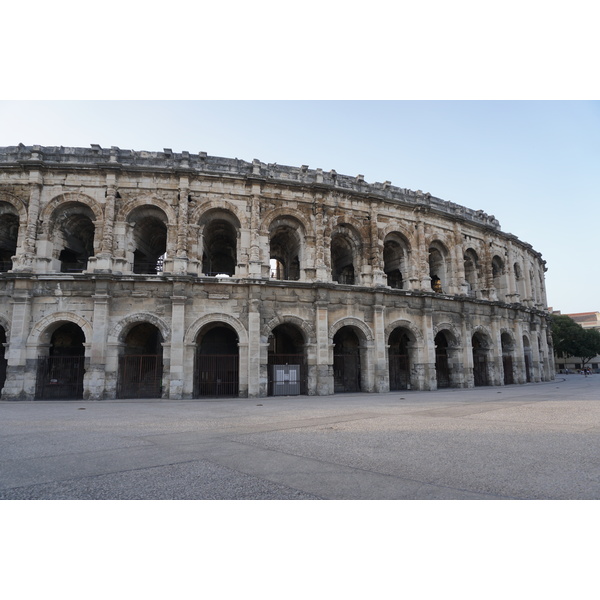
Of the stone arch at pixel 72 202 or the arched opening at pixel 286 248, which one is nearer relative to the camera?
the stone arch at pixel 72 202

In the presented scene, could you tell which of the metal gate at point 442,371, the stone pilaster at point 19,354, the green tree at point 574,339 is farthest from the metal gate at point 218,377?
the green tree at point 574,339

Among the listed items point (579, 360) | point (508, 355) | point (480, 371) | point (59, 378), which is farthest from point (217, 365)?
point (579, 360)

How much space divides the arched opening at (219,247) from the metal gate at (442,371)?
13175mm

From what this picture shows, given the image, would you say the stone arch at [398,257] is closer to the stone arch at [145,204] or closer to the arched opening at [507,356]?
the arched opening at [507,356]

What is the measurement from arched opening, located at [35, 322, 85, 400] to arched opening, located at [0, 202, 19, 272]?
414 cm

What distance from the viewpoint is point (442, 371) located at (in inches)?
840

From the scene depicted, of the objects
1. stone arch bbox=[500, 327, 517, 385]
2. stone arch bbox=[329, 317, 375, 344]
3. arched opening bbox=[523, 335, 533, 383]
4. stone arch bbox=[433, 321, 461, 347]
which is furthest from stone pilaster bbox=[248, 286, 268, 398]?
arched opening bbox=[523, 335, 533, 383]

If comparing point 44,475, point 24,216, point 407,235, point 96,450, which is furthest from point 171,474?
point 407,235

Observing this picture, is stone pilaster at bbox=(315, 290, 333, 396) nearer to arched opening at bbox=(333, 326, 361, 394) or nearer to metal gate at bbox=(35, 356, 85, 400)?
arched opening at bbox=(333, 326, 361, 394)

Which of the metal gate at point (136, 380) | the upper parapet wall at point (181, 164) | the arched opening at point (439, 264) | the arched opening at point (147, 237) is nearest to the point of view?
the metal gate at point (136, 380)

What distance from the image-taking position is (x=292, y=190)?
17.4m

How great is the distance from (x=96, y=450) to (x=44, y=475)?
1309 mm

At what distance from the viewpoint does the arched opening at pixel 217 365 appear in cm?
1656

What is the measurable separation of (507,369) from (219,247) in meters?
19.6
